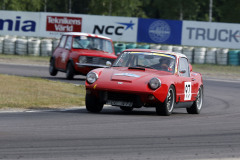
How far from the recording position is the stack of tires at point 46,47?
33.8m

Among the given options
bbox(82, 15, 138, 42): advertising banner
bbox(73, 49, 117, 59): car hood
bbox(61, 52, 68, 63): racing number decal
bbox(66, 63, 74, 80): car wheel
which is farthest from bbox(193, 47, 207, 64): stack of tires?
bbox(66, 63, 74, 80): car wheel

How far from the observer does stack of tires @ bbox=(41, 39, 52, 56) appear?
3378 cm

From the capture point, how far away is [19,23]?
35938 millimetres

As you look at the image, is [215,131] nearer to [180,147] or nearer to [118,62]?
[180,147]

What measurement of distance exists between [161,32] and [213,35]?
2739 millimetres

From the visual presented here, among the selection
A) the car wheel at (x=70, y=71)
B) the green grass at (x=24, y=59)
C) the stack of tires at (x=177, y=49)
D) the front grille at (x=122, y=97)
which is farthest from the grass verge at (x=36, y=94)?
the stack of tires at (x=177, y=49)

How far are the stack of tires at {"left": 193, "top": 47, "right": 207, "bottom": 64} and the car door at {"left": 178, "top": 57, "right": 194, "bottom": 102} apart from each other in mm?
19546

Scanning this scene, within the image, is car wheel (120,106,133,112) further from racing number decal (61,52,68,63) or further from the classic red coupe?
racing number decal (61,52,68,63)

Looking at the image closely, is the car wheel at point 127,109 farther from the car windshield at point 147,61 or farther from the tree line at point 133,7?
the tree line at point 133,7

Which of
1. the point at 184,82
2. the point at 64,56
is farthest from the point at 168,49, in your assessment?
the point at 184,82

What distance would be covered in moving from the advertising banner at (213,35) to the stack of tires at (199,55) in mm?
1553

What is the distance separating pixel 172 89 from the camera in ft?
39.8

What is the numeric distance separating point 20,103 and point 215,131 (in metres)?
4.73

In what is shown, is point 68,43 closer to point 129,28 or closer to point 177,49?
point 177,49
